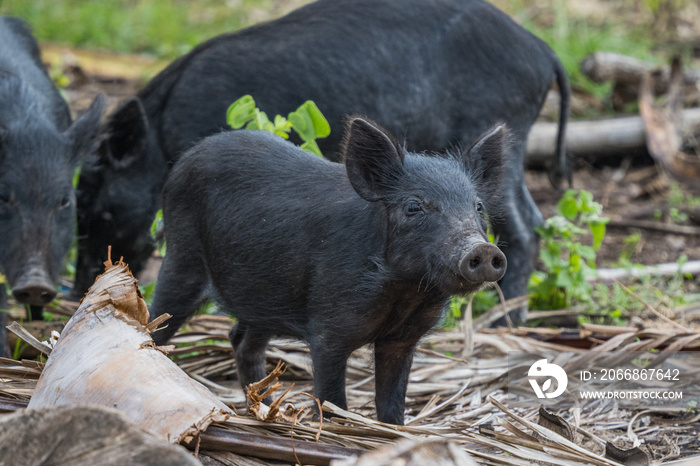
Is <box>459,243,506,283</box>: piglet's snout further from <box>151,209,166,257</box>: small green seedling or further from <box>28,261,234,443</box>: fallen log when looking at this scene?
<box>151,209,166,257</box>: small green seedling

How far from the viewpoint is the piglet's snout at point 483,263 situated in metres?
2.52

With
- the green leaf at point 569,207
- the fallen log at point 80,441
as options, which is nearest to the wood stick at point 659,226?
the green leaf at point 569,207

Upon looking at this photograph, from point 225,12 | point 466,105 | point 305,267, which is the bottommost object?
point 225,12

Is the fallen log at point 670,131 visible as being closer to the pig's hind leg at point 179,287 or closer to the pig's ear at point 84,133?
the pig's ear at point 84,133

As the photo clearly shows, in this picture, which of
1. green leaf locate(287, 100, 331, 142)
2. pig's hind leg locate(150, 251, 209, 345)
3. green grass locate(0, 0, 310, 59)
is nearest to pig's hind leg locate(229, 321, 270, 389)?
pig's hind leg locate(150, 251, 209, 345)

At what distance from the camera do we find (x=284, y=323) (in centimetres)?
324

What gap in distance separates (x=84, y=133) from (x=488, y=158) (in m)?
2.60

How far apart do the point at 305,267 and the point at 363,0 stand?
3004mm

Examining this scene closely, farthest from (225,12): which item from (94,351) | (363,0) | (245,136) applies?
(94,351)

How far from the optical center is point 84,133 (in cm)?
495

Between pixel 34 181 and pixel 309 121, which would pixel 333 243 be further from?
pixel 34 181

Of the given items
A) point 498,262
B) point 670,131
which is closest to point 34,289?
point 498,262

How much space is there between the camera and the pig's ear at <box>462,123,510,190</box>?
10.5 ft

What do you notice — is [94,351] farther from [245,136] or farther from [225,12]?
[225,12]
